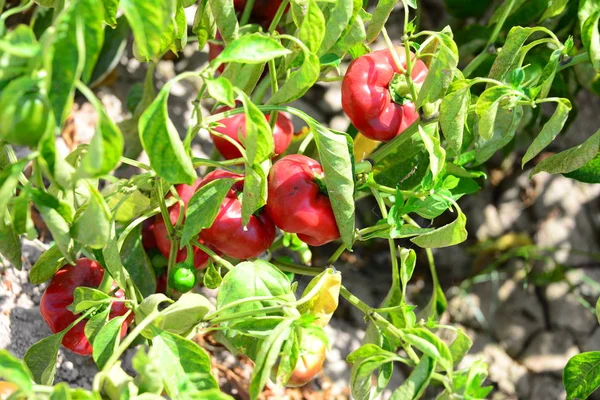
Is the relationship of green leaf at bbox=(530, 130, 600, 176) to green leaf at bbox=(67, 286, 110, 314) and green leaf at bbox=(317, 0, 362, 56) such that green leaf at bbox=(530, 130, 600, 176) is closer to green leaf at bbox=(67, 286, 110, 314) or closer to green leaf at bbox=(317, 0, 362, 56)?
green leaf at bbox=(317, 0, 362, 56)

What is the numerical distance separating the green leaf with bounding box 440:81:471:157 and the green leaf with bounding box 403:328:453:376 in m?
0.26

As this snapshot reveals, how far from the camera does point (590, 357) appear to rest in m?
1.01

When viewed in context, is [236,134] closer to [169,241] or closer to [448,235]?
[169,241]

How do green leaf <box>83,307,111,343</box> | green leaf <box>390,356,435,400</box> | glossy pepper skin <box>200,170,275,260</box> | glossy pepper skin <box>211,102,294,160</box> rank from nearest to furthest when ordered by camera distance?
1. green leaf <box>390,356,435,400</box>
2. green leaf <box>83,307,111,343</box>
3. glossy pepper skin <box>200,170,275,260</box>
4. glossy pepper skin <box>211,102,294,160</box>

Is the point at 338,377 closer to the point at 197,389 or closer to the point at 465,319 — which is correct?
the point at 465,319

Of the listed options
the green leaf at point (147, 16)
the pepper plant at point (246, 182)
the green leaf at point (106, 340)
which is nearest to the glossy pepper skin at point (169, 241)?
the pepper plant at point (246, 182)

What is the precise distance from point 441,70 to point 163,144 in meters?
0.37

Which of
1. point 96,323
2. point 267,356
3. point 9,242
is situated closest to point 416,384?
point 267,356

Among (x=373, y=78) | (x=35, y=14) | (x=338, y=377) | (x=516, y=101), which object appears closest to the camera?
(x=516, y=101)

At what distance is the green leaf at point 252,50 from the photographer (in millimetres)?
724

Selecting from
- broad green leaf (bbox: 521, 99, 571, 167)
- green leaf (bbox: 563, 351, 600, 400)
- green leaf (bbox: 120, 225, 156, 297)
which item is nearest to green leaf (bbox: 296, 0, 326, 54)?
broad green leaf (bbox: 521, 99, 571, 167)

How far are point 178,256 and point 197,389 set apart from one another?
362 millimetres

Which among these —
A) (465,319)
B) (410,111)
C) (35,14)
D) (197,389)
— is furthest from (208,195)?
(465,319)

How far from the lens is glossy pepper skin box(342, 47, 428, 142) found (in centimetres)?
105
